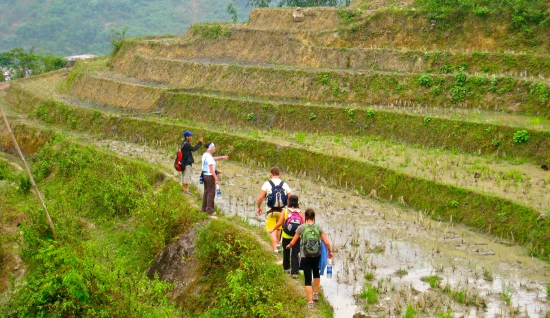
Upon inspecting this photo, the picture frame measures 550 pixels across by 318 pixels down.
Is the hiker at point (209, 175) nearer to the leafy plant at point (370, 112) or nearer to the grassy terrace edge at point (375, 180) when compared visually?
the grassy terrace edge at point (375, 180)

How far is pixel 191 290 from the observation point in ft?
41.2

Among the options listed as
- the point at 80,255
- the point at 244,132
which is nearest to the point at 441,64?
the point at 244,132

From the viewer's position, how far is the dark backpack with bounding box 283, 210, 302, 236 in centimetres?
1034

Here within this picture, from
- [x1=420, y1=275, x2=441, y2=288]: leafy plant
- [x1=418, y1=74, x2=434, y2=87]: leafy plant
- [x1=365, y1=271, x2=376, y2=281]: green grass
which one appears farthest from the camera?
[x1=418, y1=74, x2=434, y2=87]: leafy plant

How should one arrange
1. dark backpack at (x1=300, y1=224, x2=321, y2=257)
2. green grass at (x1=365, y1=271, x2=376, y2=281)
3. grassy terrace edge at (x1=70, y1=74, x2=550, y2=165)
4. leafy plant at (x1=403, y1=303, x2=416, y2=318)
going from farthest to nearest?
1. grassy terrace edge at (x1=70, y1=74, x2=550, y2=165)
2. green grass at (x1=365, y1=271, x2=376, y2=281)
3. leafy plant at (x1=403, y1=303, x2=416, y2=318)
4. dark backpack at (x1=300, y1=224, x2=321, y2=257)

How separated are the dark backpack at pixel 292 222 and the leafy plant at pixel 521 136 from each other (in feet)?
33.3

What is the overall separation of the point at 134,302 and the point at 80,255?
2.52 meters

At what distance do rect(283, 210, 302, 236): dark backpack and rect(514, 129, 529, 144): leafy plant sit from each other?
10161 mm

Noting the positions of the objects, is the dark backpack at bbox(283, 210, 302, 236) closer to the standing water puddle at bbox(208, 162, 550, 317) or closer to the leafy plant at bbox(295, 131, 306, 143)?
the standing water puddle at bbox(208, 162, 550, 317)

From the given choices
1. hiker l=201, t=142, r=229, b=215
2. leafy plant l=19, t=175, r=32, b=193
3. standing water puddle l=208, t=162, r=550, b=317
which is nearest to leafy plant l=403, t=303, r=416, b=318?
Result: standing water puddle l=208, t=162, r=550, b=317

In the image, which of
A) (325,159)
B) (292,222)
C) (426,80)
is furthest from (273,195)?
(426,80)

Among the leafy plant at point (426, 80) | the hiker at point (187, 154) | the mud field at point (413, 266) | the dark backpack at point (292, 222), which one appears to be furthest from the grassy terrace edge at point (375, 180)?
the leafy plant at point (426, 80)

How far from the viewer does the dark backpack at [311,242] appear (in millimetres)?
9562

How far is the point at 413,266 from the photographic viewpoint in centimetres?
1266
